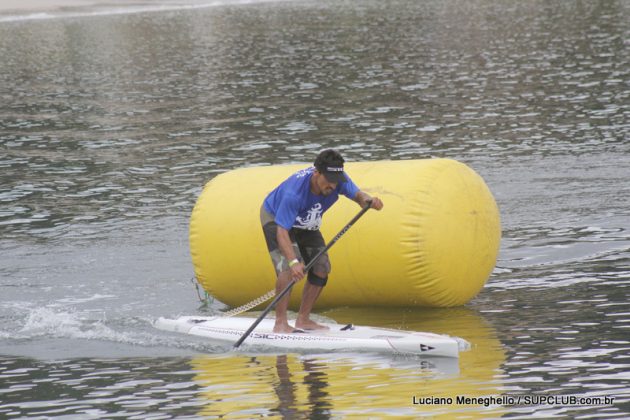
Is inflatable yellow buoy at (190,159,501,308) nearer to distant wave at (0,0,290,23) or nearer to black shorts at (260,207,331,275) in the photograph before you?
black shorts at (260,207,331,275)

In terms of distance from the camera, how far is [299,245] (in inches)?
544

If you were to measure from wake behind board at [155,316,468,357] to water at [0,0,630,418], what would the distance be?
193 millimetres

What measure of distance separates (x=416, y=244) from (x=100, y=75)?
35.3 m

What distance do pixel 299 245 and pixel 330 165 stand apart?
1342mm

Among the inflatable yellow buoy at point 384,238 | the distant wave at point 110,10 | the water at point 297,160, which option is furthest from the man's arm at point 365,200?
the distant wave at point 110,10

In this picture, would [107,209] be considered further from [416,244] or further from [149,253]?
[416,244]

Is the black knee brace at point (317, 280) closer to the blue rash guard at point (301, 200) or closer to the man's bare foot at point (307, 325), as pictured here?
the man's bare foot at point (307, 325)

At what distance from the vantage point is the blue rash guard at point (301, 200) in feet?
43.3

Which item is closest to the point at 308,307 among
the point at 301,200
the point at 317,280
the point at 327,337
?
the point at 317,280

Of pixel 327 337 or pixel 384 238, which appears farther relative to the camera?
pixel 384 238

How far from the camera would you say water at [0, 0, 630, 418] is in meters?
11.6

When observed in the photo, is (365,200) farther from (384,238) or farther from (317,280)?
(317,280)

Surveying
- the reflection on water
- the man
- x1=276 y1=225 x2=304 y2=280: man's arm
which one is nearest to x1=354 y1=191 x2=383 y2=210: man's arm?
the man

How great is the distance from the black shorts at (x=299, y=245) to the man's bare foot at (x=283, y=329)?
59 cm
